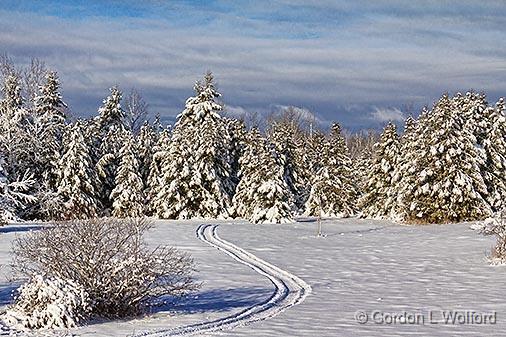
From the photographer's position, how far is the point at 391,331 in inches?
515

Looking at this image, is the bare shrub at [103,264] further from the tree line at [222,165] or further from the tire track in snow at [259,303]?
the tree line at [222,165]

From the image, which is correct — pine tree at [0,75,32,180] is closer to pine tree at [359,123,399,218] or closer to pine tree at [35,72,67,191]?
pine tree at [35,72,67,191]

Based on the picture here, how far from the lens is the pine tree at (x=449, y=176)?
42.2m

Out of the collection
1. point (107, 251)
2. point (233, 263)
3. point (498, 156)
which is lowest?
point (233, 263)

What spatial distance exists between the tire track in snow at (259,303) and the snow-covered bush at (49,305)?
1.60 m

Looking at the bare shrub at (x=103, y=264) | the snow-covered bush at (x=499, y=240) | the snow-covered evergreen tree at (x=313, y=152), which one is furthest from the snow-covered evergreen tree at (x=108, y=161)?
the bare shrub at (x=103, y=264)

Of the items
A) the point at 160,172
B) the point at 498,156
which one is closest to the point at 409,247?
the point at 498,156

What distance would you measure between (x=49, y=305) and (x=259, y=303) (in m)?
5.32

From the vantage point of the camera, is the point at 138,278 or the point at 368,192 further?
the point at 368,192

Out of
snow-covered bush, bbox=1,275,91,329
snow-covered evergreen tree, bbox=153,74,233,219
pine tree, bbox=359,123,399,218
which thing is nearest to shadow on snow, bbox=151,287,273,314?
snow-covered bush, bbox=1,275,91,329

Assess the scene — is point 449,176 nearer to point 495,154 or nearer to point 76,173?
point 495,154

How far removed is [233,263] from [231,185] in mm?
29517

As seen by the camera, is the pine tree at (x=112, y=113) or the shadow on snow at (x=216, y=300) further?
the pine tree at (x=112, y=113)

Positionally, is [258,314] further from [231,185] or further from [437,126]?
[231,185]
